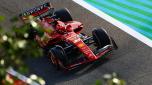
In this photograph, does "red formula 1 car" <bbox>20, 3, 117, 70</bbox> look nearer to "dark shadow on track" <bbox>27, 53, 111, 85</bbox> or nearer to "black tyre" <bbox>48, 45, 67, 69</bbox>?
"black tyre" <bbox>48, 45, 67, 69</bbox>

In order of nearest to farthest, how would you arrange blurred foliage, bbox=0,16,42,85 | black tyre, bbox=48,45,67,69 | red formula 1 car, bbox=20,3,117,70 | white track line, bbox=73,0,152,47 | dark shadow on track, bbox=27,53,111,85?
blurred foliage, bbox=0,16,42,85, black tyre, bbox=48,45,67,69, red formula 1 car, bbox=20,3,117,70, dark shadow on track, bbox=27,53,111,85, white track line, bbox=73,0,152,47

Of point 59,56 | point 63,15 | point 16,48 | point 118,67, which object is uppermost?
point 63,15

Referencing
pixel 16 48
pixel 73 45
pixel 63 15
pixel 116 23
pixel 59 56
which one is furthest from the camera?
pixel 116 23

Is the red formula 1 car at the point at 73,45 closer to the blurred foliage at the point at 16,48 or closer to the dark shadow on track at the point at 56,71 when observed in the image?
the dark shadow on track at the point at 56,71

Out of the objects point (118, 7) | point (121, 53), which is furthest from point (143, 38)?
point (118, 7)

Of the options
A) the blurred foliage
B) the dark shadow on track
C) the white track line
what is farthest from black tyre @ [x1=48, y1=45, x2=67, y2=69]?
the blurred foliage

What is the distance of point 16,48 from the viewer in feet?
5.03

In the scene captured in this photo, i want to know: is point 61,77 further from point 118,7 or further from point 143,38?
point 118,7

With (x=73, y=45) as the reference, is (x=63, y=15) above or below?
above

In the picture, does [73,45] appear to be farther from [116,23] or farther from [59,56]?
[116,23]

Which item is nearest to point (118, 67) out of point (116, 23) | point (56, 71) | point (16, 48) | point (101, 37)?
point (101, 37)

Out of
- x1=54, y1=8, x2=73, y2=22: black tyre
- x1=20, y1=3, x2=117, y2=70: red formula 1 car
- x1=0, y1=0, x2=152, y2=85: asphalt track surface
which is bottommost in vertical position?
x1=0, y1=0, x2=152, y2=85: asphalt track surface

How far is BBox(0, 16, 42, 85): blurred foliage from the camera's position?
5.04 feet

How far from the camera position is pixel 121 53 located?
9188mm
